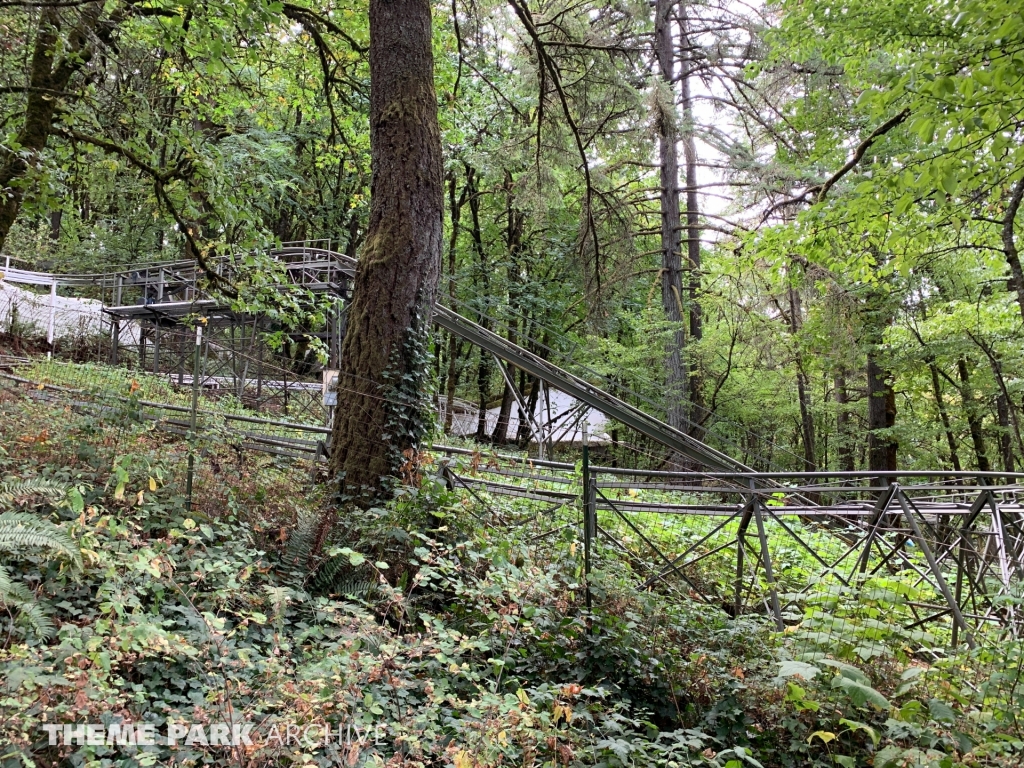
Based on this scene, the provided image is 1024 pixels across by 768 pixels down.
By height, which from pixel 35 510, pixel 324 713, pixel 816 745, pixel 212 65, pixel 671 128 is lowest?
pixel 816 745

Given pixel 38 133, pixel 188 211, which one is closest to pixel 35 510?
pixel 188 211

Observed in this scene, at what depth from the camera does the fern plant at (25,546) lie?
282 cm

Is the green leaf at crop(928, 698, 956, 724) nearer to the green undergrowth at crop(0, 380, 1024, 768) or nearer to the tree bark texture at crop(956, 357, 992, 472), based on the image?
the green undergrowth at crop(0, 380, 1024, 768)

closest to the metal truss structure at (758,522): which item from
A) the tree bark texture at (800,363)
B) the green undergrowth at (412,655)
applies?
the green undergrowth at (412,655)

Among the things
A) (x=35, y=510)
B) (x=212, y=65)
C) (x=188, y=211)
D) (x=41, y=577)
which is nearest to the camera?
(x=41, y=577)

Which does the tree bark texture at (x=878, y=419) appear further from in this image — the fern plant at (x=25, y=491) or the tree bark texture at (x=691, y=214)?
the fern plant at (x=25, y=491)

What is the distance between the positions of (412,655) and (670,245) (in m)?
14.1

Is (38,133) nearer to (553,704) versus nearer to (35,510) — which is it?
(35,510)

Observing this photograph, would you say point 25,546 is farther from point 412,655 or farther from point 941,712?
point 941,712

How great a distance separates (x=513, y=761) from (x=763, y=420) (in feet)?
78.9

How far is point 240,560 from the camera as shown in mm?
4301

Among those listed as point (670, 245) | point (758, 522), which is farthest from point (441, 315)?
point (758, 522)

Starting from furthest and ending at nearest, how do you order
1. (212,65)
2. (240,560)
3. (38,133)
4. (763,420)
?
(763,420) → (38,133) → (212,65) → (240,560)

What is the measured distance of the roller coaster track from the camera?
1098cm
